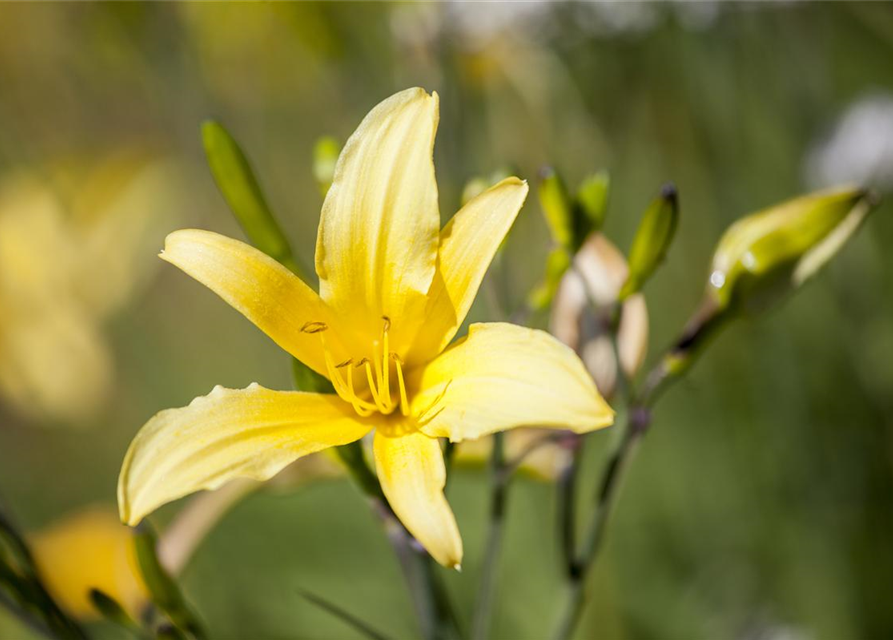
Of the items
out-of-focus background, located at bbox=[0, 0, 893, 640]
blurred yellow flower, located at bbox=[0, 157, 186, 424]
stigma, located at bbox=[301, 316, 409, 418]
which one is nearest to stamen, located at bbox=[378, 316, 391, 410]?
stigma, located at bbox=[301, 316, 409, 418]

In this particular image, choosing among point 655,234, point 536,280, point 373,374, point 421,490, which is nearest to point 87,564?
point 373,374

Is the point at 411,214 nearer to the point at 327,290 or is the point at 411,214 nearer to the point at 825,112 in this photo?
the point at 327,290

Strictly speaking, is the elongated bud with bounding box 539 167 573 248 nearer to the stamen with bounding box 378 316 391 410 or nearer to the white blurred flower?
the stamen with bounding box 378 316 391 410

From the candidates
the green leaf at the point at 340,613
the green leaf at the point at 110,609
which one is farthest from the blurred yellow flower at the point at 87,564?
the green leaf at the point at 340,613

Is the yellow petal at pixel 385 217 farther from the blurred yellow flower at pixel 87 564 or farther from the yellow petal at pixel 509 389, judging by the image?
the blurred yellow flower at pixel 87 564

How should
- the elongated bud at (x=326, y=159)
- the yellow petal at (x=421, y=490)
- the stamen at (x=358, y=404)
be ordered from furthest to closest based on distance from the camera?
1. the elongated bud at (x=326, y=159)
2. the stamen at (x=358, y=404)
3. the yellow petal at (x=421, y=490)

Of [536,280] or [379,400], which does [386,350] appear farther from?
[536,280]
